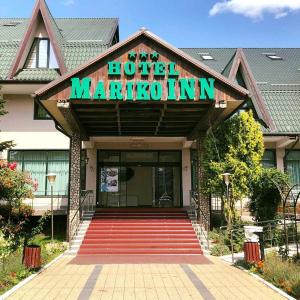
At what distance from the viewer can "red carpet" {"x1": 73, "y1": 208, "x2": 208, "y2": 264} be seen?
44.5 feet

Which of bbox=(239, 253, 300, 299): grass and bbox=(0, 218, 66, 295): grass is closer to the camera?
bbox=(239, 253, 300, 299): grass

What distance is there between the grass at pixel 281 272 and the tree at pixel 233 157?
4503mm

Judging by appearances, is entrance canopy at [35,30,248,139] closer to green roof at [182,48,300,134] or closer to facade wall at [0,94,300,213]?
facade wall at [0,94,300,213]

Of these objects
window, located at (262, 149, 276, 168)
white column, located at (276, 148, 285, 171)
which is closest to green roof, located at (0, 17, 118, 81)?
window, located at (262, 149, 276, 168)

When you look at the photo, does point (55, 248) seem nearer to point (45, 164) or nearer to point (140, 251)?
point (140, 251)

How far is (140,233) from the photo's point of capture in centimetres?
1585

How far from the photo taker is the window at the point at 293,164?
2020cm

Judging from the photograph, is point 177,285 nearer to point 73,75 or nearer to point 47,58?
point 73,75

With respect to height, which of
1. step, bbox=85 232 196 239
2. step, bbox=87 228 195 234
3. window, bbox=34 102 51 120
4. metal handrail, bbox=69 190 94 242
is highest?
window, bbox=34 102 51 120

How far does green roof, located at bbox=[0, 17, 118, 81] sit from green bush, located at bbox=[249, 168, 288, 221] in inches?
434

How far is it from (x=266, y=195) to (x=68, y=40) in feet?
47.5

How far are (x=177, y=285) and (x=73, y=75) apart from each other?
8.37 metres

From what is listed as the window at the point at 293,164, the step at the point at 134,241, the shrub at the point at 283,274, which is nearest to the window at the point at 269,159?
the window at the point at 293,164

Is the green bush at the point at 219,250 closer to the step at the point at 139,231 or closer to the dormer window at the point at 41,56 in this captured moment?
the step at the point at 139,231
